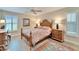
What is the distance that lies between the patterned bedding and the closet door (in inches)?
15.6

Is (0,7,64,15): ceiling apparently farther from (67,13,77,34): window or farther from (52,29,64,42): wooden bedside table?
(52,29,64,42): wooden bedside table

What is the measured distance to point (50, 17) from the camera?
3139 mm

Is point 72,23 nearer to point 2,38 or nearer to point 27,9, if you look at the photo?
point 27,9

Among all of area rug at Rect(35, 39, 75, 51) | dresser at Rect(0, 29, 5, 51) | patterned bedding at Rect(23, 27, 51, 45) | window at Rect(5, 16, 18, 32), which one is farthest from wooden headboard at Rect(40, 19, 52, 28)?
dresser at Rect(0, 29, 5, 51)

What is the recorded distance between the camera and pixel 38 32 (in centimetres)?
313

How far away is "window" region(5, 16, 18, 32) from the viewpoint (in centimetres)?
310

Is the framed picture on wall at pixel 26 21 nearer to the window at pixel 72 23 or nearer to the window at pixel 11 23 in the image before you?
the window at pixel 11 23

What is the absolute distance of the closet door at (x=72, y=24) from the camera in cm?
310

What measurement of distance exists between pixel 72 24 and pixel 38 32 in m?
0.69

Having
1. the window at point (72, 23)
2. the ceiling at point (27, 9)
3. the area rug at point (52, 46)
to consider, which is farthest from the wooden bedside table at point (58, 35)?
the ceiling at point (27, 9)
